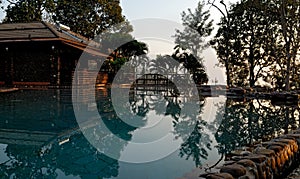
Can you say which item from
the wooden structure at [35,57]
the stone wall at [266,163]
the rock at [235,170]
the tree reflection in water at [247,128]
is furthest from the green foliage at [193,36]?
the rock at [235,170]

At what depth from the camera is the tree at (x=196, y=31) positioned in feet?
94.0

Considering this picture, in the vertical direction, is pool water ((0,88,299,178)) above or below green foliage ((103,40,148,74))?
below

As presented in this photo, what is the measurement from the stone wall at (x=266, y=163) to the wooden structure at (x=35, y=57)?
15.2m

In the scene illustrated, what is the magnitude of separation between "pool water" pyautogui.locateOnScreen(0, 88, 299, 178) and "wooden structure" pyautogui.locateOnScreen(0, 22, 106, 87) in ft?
28.3

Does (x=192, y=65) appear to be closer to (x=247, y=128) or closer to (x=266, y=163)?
(x=247, y=128)

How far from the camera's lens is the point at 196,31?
98.5 feet

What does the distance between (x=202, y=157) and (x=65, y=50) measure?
15738 millimetres

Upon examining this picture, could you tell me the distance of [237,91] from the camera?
1673 cm

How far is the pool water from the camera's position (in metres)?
3.94

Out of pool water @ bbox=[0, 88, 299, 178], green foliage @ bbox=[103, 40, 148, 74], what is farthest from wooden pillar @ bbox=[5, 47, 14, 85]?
pool water @ bbox=[0, 88, 299, 178]

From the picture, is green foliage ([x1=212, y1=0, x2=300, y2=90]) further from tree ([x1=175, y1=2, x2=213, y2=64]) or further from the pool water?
the pool water

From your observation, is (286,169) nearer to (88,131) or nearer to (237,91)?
(88,131)

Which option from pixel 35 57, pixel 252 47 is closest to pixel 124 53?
pixel 35 57

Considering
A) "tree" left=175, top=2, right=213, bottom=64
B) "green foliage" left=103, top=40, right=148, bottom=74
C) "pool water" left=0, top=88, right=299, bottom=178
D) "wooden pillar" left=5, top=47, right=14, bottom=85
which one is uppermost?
"tree" left=175, top=2, right=213, bottom=64
